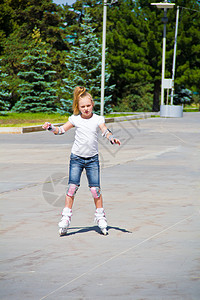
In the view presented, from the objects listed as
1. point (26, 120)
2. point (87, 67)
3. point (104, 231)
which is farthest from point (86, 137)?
point (87, 67)

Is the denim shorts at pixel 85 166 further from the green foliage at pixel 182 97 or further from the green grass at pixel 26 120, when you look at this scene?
the green foliage at pixel 182 97

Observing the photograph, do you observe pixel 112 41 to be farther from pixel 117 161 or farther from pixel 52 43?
pixel 117 161

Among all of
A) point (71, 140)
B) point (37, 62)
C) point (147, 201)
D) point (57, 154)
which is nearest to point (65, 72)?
point (37, 62)

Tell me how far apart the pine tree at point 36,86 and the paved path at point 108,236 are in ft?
96.9

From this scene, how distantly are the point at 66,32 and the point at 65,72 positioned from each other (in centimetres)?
568

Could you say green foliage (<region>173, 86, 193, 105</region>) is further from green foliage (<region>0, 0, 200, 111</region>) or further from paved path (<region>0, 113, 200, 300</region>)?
paved path (<region>0, 113, 200, 300</region>)

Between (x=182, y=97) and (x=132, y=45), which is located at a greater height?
(x=132, y=45)

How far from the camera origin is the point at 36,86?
44312mm

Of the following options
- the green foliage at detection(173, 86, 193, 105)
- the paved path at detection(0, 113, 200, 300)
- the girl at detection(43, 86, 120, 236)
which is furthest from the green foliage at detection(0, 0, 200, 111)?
the girl at detection(43, 86, 120, 236)

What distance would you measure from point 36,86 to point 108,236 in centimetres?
3815

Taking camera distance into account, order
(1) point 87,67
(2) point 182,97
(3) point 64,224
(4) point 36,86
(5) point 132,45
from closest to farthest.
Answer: (3) point 64,224 < (1) point 87,67 < (4) point 36,86 < (5) point 132,45 < (2) point 182,97

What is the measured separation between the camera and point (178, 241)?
261 inches

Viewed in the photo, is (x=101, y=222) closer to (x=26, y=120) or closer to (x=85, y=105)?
(x=85, y=105)

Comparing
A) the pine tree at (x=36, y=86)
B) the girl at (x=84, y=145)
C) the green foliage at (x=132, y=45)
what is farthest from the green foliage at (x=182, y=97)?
the girl at (x=84, y=145)
